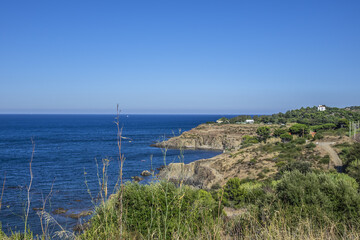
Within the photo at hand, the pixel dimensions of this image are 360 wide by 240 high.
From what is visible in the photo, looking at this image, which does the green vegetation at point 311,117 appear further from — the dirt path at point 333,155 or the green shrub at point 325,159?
the green shrub at point 325,159

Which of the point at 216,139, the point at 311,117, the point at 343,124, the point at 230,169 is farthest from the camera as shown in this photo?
the point at 311,117

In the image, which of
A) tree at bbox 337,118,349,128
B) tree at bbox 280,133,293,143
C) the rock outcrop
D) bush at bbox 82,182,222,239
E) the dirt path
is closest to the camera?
bush at bbox 82,182,222,239

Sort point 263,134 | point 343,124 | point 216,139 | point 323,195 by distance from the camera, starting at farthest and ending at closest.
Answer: point 216,139 < point 263,134 < point 343,124 < point 323,195

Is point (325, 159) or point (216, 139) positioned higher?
point (325, 159)

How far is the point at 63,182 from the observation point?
3189 centimetres

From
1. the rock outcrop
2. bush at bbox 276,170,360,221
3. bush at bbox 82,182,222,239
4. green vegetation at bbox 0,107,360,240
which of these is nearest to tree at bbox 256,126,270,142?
green vegetation at bbox 0,107,360,240

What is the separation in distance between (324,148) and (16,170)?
1573 inches

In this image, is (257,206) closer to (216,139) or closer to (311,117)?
(216,139)

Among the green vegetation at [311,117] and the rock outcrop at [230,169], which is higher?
the green vegetation at [311,117]

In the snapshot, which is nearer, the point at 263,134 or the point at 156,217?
the point at 156,217

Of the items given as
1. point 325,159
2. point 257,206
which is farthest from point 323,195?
point 325,159

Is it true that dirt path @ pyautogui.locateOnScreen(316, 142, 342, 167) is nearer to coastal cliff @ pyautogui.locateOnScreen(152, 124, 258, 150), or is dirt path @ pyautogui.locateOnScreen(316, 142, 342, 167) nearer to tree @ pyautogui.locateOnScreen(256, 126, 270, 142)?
tree @ pyautogui.locateOnScreen(256, 126, 270, 142)

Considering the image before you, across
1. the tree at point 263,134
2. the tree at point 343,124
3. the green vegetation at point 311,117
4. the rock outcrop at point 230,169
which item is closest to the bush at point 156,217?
the rock outcrop at point 230,169

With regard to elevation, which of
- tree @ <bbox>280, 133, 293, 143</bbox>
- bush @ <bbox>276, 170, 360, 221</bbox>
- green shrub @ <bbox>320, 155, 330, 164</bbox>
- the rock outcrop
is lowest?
the rock outcrop
